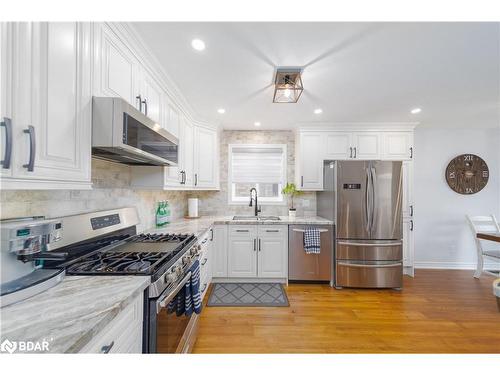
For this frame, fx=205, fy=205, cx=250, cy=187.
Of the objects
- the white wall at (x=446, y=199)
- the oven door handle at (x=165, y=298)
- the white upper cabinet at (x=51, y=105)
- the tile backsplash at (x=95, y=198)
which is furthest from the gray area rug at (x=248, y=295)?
the white wall at (x=446, y=199)

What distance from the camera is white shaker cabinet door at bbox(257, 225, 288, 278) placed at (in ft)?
9.73

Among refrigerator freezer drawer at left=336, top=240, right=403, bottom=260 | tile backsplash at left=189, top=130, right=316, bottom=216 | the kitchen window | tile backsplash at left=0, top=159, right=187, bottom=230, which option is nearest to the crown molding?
tile backsplash at left=0, top=159, right=187, bottom=230

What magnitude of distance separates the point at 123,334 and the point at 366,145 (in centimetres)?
369

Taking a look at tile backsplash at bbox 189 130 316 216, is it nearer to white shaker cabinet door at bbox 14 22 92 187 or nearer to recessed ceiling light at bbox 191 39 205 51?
recessed ceiling light at bbox 191 39 205 51

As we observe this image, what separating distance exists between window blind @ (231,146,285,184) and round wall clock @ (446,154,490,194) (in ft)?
10.0

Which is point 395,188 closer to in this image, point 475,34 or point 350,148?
point 350,148

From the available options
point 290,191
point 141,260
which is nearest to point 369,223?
point 290,191

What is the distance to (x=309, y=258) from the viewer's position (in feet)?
9.70

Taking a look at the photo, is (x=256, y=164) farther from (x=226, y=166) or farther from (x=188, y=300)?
(x=188, y=300)

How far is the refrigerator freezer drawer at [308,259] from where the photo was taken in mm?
2943

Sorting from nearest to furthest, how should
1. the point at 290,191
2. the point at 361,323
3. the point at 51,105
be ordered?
the point at 51,105 < the point at 361,323 < the point at 290,191

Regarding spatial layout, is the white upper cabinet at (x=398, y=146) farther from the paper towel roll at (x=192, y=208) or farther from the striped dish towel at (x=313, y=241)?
the paper towel roll at (x=192, y=208)
